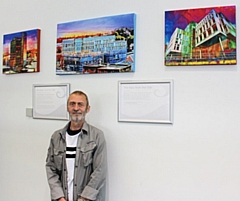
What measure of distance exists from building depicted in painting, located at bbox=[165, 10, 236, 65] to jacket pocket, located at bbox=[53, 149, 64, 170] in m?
1.11

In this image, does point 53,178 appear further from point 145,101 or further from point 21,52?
point 21,52

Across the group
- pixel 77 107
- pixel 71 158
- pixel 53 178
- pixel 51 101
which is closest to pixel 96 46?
pixel 77 107

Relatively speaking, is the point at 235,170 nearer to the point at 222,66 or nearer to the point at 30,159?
the point at 222,66

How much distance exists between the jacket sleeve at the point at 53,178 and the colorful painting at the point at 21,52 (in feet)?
3.00

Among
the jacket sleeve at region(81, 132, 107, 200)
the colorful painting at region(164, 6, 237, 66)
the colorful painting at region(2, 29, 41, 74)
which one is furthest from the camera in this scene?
the colorful painting at region(2, 29, 41, 74)

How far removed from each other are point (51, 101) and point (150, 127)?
3.29 feet

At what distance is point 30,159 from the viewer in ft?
8.56

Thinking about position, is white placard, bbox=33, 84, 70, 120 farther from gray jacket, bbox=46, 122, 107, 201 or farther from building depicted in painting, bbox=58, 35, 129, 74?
gray jacket, bbox=46, 122, 107, 201

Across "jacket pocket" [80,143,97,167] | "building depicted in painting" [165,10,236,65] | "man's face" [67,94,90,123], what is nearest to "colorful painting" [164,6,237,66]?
"building depicted in painting" [165,10,236,65]

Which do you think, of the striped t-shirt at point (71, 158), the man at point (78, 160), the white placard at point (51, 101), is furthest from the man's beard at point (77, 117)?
the white placard at point (51, 101)

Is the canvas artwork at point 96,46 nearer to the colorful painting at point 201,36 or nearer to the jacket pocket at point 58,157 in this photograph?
the colorful painting at point 201,36

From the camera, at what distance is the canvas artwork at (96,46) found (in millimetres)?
2170

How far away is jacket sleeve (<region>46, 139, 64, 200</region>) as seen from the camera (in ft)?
6.76

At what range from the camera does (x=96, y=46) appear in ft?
7.50
